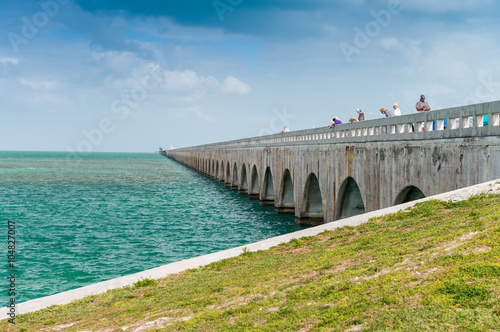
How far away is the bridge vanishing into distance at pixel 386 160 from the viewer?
42.6ft

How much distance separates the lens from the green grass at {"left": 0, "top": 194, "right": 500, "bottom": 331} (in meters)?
6.00

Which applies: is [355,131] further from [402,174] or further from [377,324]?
[377,324]

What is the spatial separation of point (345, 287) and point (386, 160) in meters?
11.3

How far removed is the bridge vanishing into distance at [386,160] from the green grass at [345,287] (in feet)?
6.74

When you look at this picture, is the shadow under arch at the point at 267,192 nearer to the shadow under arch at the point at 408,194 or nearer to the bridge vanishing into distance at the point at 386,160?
the bridge vanishing into distance at the point at 386,160

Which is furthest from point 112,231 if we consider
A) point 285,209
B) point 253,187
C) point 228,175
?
point 228,175

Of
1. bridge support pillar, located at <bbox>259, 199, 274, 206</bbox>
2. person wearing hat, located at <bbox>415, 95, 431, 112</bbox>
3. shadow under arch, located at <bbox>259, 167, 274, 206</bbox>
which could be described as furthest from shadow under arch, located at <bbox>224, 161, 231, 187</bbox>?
person wearing hat, located at <bbox>415, 95, 431, 112</bbox>

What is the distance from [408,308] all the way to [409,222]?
18.3 feet

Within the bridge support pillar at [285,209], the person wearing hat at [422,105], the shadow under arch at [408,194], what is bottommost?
the bridge support pillar at [285,209]

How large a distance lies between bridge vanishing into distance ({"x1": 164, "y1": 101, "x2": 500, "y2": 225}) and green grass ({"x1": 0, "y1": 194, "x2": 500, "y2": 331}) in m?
2.05

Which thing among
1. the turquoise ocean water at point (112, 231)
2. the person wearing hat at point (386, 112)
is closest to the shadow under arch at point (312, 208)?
the turquoise ocean water at point (112, 231)

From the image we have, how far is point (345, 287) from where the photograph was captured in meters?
7.52

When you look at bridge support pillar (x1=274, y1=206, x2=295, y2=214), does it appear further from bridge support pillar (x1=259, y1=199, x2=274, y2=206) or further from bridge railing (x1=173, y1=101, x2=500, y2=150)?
bridge railing (x1=173, y1=101, x2=500, y2=150)

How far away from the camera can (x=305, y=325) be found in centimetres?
651
